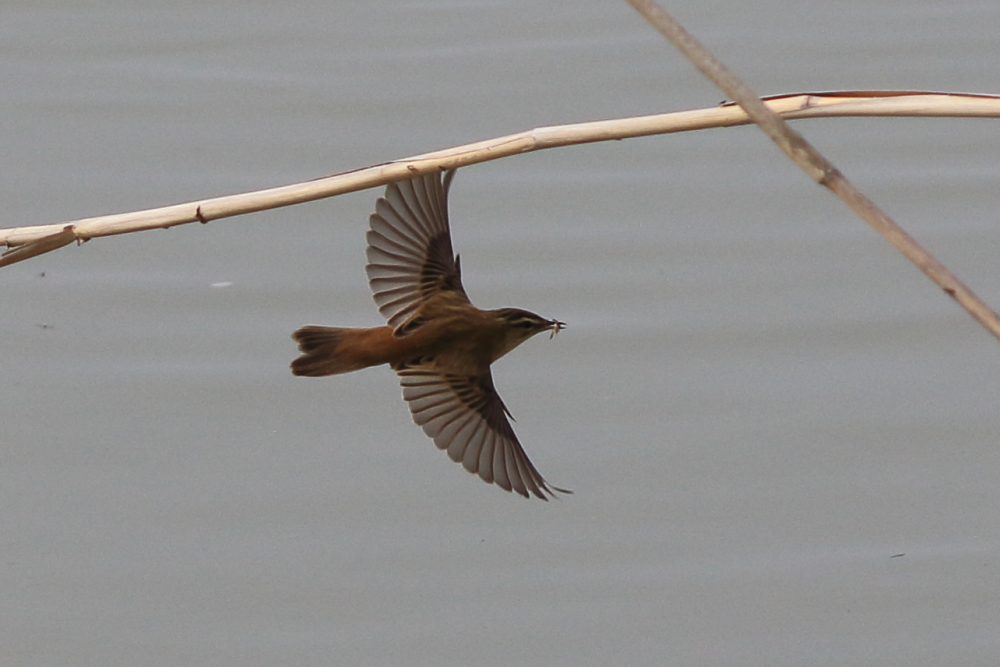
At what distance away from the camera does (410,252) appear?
1973mm

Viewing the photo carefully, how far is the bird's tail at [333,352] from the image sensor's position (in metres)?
1.91

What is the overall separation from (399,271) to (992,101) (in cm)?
91

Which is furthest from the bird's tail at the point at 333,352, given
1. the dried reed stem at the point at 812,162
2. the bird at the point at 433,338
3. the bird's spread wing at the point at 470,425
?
the dried reed stem at the point at 812,162

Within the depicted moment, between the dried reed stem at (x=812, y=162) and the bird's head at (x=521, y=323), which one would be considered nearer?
the dried reed stem at (x=812, y=162)

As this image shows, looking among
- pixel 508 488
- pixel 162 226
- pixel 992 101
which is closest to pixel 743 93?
pixel 992 101

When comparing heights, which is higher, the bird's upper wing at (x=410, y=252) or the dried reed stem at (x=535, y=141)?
the bird's upper wing at (x=410, y=252)

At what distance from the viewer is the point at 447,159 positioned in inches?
51.9

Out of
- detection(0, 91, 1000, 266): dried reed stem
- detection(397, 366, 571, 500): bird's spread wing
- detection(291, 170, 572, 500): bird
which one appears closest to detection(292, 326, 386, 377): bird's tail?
detection(291, 170, 572, 500): bird

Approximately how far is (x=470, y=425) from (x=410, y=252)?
29 cm

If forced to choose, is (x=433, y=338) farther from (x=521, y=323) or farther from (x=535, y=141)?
(x=535, y=141)

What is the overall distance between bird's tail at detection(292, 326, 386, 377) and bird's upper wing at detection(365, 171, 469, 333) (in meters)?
0.05

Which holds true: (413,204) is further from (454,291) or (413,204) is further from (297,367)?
(297,367)

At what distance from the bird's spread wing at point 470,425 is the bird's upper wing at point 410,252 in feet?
0.35

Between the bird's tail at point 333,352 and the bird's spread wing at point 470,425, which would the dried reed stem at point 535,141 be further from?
the bird's spread wing at point 470,425
